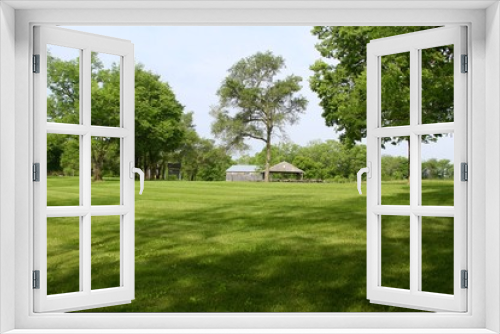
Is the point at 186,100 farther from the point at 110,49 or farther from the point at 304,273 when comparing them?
the point at 110,49

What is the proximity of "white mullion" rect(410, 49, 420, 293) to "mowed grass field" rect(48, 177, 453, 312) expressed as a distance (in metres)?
2.73

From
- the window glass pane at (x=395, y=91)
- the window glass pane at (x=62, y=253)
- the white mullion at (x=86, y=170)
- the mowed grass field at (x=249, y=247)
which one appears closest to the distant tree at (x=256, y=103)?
the mowed grass field at (x=249, y=247)

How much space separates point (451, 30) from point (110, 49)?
5.62 ft

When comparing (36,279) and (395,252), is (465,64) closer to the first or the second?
(36,279)

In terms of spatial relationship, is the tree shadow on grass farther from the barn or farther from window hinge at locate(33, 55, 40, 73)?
window hinge at locate(33, 55, 40, 73)

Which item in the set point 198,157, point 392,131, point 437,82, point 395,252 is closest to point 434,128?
point 392,131

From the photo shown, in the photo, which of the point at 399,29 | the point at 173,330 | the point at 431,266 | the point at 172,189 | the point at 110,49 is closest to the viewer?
the point at 173,330

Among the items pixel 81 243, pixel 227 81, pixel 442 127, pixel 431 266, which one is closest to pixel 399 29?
pixel 431 266

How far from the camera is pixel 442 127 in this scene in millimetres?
2385

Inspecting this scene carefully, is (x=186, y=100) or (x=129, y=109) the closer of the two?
(x=129, y=109)

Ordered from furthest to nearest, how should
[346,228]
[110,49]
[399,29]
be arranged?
[346,228]
[399,29]
[110,49]

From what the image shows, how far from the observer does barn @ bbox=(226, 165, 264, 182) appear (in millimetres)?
11648

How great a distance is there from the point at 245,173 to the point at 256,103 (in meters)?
1.68

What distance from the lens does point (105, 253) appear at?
8.45 m
